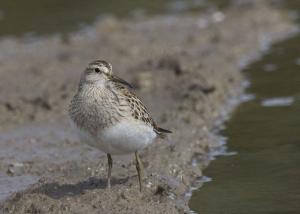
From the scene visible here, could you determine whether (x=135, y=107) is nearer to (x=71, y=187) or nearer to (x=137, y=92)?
(x=71, y=187)

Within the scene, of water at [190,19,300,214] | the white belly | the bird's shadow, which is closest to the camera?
the white belly

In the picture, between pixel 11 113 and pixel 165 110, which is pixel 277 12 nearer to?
pixel 165 110

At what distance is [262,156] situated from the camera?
8820mm

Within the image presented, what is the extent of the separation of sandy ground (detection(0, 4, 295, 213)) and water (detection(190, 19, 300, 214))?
252 mm

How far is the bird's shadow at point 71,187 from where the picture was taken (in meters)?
7.64

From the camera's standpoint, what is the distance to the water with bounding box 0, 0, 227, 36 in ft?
52.7

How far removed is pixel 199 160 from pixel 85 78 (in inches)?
79.6

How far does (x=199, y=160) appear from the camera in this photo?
901cm

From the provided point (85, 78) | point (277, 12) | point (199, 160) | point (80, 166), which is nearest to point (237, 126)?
point (199, 160)

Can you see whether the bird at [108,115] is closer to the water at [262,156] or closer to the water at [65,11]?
the water at [262,156]

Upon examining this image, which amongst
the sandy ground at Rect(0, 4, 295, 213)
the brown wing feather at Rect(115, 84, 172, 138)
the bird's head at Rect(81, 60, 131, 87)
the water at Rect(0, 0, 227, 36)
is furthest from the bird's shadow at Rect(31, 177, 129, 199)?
the water at Rect(0, 0, 227, 36)

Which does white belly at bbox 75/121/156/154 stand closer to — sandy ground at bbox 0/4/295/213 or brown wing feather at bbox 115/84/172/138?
brown wing feather at bbox 115/84/172/138

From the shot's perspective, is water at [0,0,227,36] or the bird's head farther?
water at [0,0,227,36]

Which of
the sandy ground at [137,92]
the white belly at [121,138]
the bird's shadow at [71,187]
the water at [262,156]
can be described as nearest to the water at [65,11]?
the sandy ground at [137,92]
